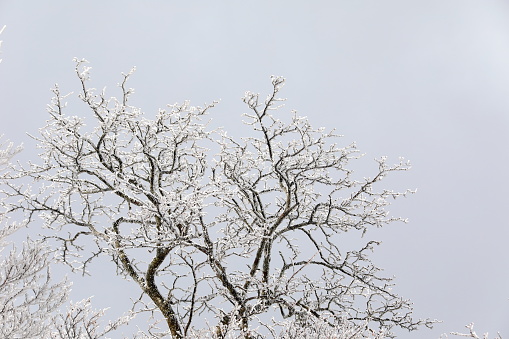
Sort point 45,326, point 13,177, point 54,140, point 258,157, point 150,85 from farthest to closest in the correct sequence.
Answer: point 150,85 < point 258,157 < point 13,177 < point 54,140 < point 45,326

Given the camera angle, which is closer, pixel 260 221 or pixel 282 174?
pixel 282 174

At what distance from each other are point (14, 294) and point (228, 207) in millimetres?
4521

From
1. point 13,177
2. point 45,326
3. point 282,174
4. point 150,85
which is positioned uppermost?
point 150,85

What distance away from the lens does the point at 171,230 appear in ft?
20.3

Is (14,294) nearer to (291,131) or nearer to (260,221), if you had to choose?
(260,221)

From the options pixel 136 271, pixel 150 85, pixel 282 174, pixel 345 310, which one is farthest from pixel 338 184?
pixel 150 85

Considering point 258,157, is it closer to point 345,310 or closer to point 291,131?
point 291,131

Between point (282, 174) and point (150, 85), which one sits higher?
point (150, 85)

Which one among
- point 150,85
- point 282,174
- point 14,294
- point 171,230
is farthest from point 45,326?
point 150,85

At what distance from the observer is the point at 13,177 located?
837 centimetres

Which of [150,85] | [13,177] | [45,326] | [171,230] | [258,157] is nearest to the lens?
[45,326]

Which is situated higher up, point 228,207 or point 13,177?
point 228,207

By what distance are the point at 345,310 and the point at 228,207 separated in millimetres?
3033

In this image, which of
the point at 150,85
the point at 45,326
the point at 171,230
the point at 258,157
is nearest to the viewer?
the point at 45,326
